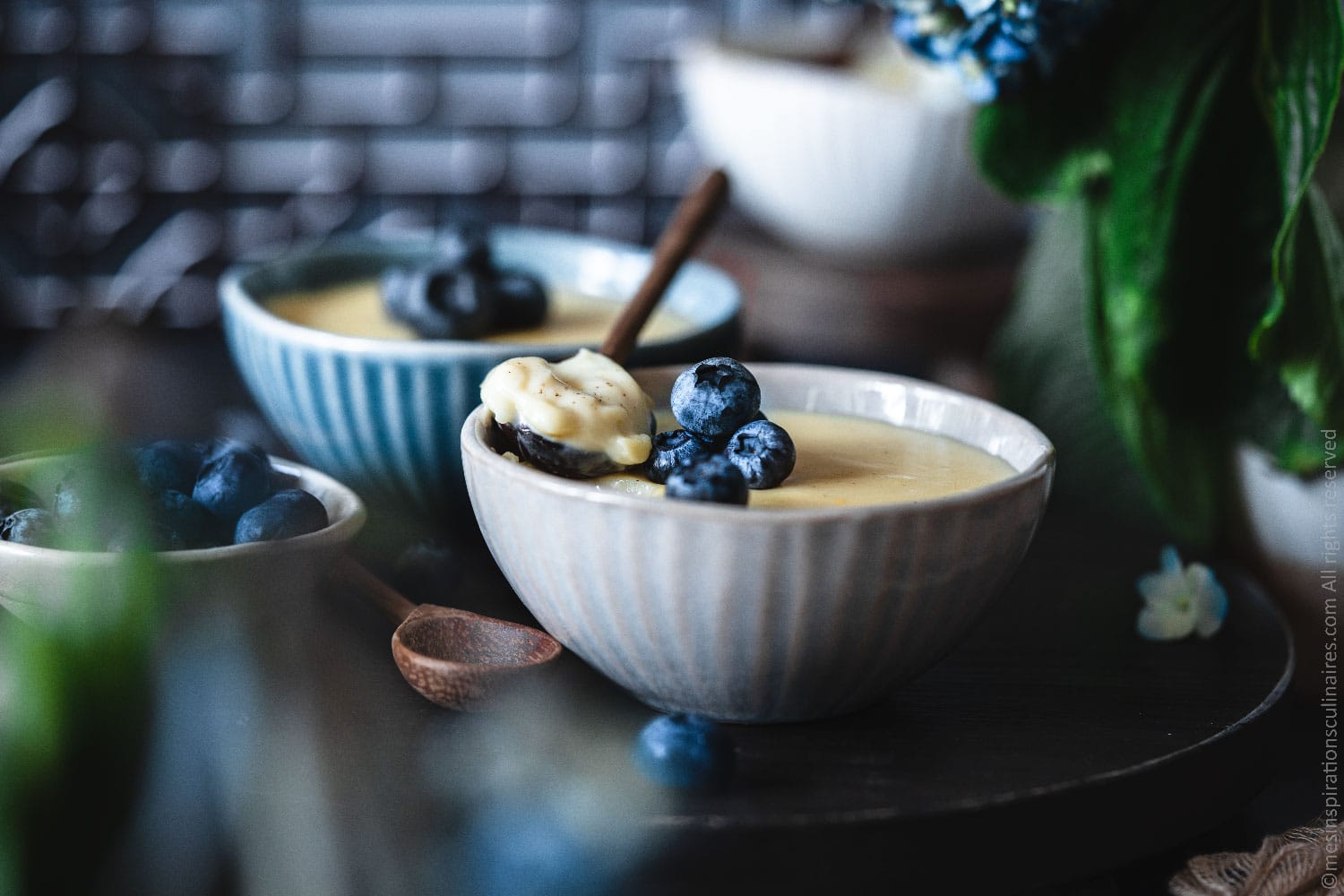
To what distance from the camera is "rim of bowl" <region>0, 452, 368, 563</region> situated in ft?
1.63

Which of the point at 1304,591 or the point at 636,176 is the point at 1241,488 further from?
the point at 636,176

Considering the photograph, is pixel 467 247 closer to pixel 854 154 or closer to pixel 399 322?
pixel 399 322

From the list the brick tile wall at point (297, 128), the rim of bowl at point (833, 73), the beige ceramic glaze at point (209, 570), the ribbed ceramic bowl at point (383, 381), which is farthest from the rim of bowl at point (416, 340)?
the brick tile wall at point (297, 128)

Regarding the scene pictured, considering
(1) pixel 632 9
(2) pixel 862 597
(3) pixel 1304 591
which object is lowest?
(3) pixel 1304 591

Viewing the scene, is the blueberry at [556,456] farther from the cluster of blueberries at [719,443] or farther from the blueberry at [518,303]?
the blueberry at [518,303]

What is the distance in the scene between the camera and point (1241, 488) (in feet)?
2.45

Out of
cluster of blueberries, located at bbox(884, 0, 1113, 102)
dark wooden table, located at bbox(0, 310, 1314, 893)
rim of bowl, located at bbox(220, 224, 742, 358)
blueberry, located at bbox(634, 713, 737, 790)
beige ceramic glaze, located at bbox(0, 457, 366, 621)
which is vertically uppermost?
cluster of blueberries, located at bbox(884, 0, 1113, 102)

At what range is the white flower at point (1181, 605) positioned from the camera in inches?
23.6

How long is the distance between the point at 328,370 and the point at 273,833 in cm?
28

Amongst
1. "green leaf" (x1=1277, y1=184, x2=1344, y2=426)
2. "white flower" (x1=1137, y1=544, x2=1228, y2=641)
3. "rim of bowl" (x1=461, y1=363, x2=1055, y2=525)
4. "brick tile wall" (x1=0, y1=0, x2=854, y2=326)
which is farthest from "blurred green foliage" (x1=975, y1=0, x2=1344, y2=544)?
"brick tile wall" (x1=0, y1=0, x2=854, y2=326)

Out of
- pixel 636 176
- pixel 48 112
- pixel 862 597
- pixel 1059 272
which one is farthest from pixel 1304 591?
pixel 48 112

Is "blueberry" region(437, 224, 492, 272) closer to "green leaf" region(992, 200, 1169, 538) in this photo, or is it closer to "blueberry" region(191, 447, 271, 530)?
"blueberry" region(191, 447, 271, 530)

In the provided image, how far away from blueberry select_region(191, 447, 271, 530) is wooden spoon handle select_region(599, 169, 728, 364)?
0.17 metres

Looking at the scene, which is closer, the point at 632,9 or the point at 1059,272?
the point at 1059,272
